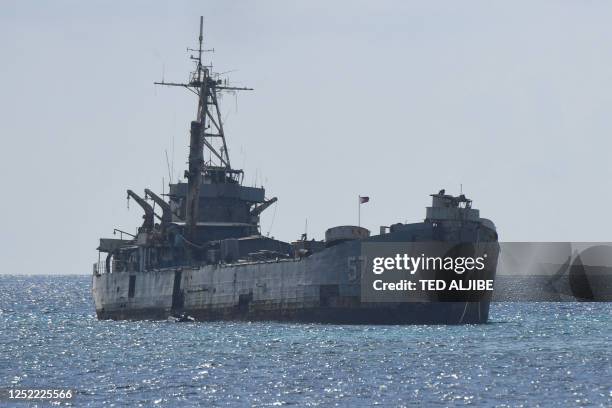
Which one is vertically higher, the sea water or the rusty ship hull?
the rusty ship hull

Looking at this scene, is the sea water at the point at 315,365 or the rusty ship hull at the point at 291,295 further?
the rusty ship hull at the point at 291,295

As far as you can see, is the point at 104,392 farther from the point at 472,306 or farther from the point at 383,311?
the point at 472,306

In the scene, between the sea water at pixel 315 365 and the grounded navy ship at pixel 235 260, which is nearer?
the sea water at pixel 315 365

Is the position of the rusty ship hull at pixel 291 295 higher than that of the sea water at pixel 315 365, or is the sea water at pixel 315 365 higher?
the rusty ship hull at pixel 291 295

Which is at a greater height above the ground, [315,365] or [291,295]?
[291,295]

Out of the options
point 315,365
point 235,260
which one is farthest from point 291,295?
point 315,365

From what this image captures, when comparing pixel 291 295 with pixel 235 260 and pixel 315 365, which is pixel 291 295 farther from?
pixel 315 365

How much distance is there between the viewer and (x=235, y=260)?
8181cm

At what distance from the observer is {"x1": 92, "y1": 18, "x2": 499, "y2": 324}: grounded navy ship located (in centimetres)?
7112

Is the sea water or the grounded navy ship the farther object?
the grounded navy ship

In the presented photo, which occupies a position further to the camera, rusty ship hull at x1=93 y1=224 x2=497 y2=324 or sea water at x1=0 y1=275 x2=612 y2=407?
rusty ship hull at x1=93 y1=224 x2=497 y2=324

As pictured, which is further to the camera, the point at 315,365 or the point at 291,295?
the point at 291,295

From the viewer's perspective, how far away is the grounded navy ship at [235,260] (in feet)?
233

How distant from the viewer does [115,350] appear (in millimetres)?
63594
